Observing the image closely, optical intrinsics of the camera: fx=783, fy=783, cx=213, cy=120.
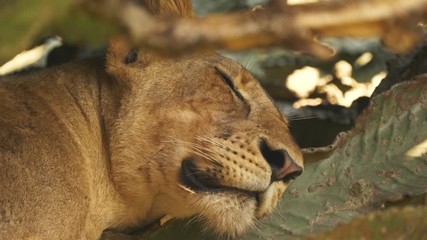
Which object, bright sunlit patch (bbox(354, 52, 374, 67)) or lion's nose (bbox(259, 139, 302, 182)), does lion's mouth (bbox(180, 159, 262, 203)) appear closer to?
lion's nose (bbox(259, 139, 302, 182))

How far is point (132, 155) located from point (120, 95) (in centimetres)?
21

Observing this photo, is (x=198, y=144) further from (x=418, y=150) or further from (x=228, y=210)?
(x=418, y=150)

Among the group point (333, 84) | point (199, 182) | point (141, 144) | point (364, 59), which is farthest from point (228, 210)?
point (364, 59)

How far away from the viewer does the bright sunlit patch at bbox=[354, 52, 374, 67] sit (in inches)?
170

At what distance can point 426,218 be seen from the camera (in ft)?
3.99

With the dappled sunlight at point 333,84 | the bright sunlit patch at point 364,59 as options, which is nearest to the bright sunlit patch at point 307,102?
the dappled sunlight at point 333,84

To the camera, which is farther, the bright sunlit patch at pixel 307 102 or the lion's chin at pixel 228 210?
the bright sunlit patch at pixel 307 102

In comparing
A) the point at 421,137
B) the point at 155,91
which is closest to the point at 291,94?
the point at 421,137

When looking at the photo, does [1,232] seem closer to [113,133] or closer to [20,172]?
[20,172]

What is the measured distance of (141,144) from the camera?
2.59m

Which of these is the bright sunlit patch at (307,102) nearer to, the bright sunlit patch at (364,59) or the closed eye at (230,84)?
the bright sunlit patch at (364,59)

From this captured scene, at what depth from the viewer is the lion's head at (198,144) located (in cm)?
242

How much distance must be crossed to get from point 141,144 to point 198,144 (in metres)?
0.23

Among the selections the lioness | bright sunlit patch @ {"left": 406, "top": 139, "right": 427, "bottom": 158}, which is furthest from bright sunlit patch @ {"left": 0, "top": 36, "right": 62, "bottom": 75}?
bright sunlit patch @ {"left": 406, "top": 139, "right": 427, "bottom": 158}
